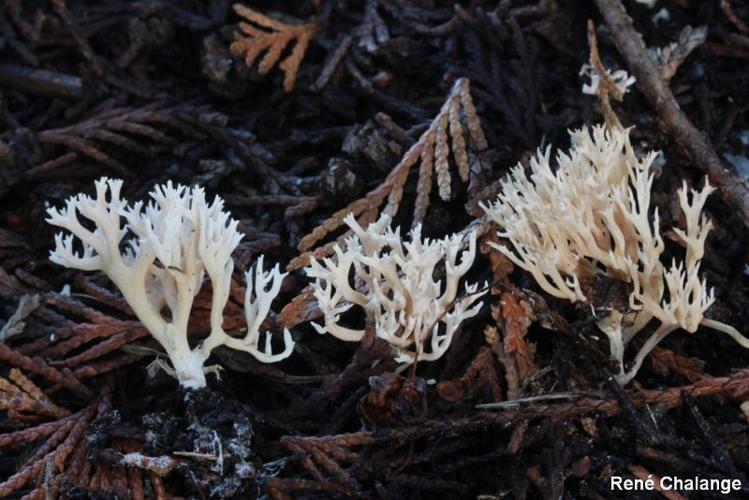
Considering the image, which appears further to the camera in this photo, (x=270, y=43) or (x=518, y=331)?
(x=270, y=43)

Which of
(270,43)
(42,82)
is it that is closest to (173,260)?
(270,43)

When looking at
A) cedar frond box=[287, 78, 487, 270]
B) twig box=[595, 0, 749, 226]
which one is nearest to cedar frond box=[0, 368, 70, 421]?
cedar frond box=[287, 78, 487, 270]

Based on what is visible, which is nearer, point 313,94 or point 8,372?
point 8,372

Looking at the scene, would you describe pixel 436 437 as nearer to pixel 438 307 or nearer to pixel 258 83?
pixel 438 307

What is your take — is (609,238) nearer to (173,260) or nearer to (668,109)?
(668,109)

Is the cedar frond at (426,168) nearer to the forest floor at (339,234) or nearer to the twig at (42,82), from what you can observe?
the forest floor at (339,234)

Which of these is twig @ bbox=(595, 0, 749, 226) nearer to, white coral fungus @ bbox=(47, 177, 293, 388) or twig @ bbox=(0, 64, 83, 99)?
white coral fungus @ bbox=(47, 177, 293, 388)

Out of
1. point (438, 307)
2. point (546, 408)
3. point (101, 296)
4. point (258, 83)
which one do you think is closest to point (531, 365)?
point (546, 408)
